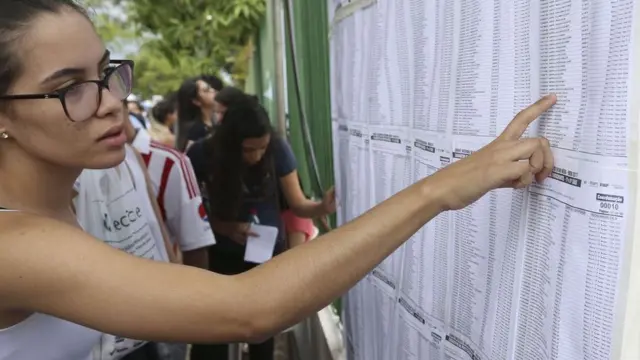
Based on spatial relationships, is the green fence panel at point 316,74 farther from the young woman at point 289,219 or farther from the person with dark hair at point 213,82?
the person with dark hair at point 213,82

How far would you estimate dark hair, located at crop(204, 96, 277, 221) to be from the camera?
8.83 ft

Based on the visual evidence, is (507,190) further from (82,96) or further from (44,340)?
(44,340)

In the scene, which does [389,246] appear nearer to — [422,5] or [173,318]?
[173,318]

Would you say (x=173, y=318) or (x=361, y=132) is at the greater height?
(x=361, y=132)

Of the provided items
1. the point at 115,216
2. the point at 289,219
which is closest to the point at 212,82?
the point at 289,219

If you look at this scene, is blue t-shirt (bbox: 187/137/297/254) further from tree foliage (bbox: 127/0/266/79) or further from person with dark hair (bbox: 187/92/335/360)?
tree foliage (bbox: 127/0/266/79)

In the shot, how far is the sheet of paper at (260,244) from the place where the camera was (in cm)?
267

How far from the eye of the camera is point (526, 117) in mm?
764

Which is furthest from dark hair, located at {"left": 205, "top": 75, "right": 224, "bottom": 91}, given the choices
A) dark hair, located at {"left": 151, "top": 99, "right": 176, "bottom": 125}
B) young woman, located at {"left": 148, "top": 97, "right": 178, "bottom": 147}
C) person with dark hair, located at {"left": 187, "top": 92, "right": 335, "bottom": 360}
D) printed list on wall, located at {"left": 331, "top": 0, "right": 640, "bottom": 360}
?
printed list on wall, located at {"left": 331, "top": 0, "right": 640, "bottom": 360}

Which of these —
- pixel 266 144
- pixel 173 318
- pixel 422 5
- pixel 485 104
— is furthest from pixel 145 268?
pixel 266 144

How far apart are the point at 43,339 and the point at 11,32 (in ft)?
1.61

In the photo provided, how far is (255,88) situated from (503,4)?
5537 mm

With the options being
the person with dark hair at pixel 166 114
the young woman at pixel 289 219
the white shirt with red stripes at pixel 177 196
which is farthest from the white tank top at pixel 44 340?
the person with dark hair at pixel 166 114

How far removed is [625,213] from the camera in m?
0.62
